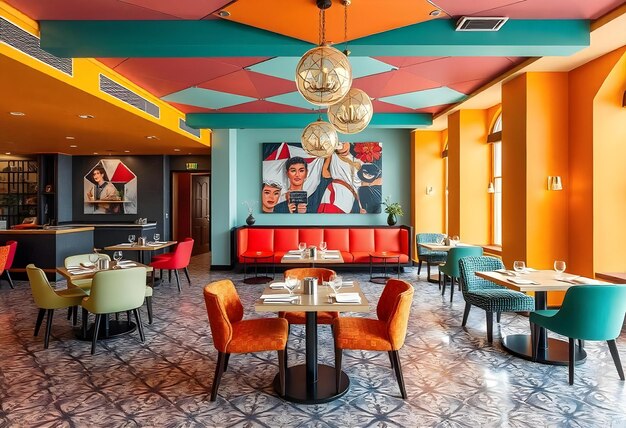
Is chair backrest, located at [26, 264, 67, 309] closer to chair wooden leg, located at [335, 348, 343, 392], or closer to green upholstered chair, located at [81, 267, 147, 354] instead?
green upholstered chair, located at [81, 267, 147, 354]

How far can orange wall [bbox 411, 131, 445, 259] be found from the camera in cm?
877

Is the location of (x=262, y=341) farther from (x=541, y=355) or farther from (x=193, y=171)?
(x=193, y=171)

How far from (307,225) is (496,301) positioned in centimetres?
527

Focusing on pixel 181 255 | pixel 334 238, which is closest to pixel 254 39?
pixel 181 255

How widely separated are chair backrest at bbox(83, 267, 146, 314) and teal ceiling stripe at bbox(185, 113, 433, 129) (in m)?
4.45

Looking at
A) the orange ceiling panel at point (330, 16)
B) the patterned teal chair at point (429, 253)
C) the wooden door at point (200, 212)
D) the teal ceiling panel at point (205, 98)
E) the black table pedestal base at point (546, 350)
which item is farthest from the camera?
the wooden door at point (200, 212)

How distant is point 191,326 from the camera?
462 cm

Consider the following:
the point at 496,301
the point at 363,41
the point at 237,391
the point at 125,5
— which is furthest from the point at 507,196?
the point at 125,5

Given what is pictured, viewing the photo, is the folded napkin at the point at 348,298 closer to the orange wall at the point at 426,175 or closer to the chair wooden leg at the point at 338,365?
the chair wooden leg at the point at 338,365

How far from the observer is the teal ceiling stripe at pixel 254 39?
12.0ft

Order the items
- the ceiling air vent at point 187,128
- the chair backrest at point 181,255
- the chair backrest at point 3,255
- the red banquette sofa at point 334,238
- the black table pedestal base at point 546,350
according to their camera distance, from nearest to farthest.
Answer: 1. the black table pedestal base at point 546,350
2. the chair backrest at point 3,255
3. the chair backrest at point 181,255
4. the ceiling air vent at point 187,128
5. the red banquette sofa at point 334,238

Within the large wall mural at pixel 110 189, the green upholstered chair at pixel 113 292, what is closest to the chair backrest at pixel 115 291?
the green upholstered chair at pixel 113 292

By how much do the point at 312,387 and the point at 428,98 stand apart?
5513mm

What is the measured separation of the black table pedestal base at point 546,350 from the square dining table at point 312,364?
1852 mm
